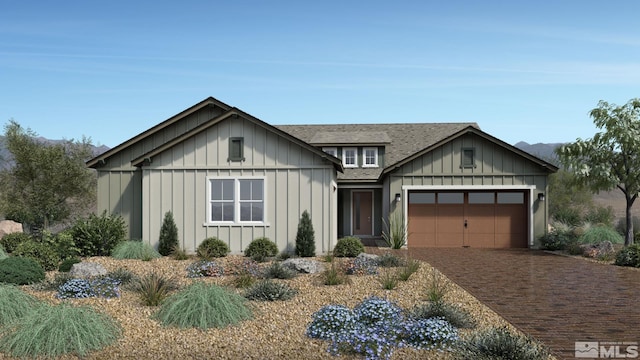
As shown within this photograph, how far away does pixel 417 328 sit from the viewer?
300 inches

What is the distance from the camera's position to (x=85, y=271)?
13141mm

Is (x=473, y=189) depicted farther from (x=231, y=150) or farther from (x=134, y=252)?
(x=134, y=252)

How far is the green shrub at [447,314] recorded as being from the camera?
27.9ft

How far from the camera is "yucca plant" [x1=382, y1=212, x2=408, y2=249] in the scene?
21156 millimetres

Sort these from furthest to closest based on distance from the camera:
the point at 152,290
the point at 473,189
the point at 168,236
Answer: the point at 473,189 → the point at 168,236 → the point at 152,290

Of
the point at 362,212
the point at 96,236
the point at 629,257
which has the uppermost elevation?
the point at 362,212

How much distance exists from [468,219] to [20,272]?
16.5 metres

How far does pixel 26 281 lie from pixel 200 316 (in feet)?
20.7

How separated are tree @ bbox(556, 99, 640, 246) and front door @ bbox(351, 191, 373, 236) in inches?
348

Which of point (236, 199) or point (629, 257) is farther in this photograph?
point (236, 199)

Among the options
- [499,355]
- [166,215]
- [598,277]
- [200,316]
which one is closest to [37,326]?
[200,316]

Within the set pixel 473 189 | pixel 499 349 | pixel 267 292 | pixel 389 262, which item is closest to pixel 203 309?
pixel 267 292

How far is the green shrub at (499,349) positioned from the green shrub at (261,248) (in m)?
10.7

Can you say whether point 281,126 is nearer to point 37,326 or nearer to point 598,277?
point 598,277
